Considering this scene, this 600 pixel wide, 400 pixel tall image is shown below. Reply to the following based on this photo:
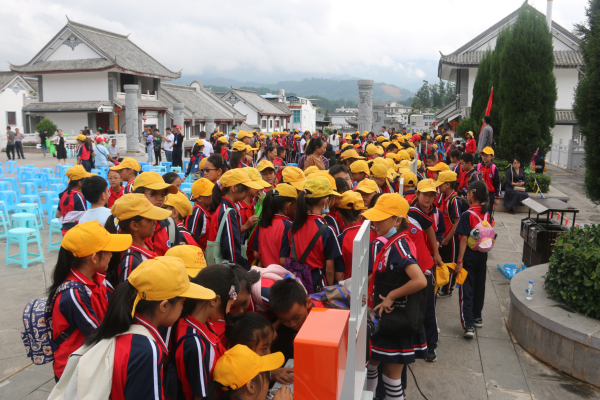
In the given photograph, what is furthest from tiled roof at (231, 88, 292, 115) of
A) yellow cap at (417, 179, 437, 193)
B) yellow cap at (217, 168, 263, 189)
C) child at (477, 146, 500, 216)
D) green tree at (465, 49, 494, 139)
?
yellow cap at (217, 168, 263, 189)

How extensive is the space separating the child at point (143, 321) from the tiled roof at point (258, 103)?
5265 cm

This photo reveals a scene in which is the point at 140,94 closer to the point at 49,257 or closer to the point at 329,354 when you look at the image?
the point at 49,257

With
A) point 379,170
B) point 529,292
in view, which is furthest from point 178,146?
point 529,292

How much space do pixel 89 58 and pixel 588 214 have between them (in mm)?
31974

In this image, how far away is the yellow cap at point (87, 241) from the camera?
2.56 m

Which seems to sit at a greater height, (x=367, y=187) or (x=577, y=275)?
(x=367, y=187)

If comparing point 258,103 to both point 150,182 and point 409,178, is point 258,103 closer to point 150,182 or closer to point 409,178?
point 409,178

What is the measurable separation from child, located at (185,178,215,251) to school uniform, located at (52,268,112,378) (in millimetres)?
1726

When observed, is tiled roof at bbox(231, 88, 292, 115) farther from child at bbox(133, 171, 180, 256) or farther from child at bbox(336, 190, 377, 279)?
child at bbox(336, 190, 377, 279)

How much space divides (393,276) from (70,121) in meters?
35.4

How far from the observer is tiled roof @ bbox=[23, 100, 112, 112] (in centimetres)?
3117

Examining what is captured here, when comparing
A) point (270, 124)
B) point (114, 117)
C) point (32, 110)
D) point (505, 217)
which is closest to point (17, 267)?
point (505, 217)

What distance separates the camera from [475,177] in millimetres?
7383

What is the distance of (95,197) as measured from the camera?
4.32 metres
